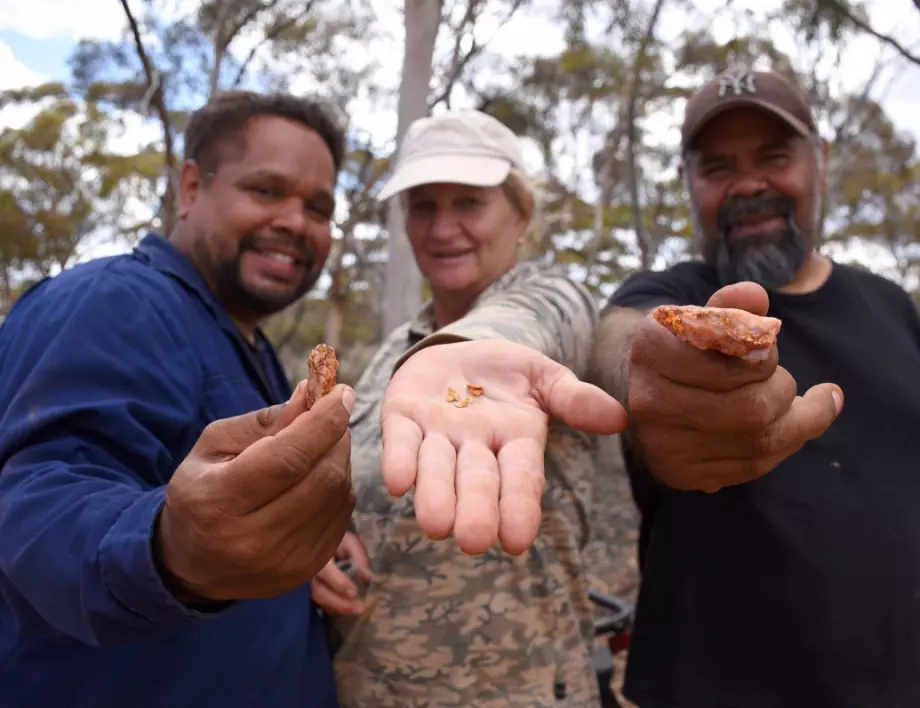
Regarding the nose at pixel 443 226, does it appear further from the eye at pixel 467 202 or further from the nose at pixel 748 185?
the nose at pixel 748 185

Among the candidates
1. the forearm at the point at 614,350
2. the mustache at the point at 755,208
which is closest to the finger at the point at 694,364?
the forearm at the point at 614,350

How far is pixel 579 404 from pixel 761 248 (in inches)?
43.9

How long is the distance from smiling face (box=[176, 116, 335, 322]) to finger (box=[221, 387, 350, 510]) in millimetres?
1245

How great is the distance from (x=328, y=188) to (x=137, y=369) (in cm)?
115

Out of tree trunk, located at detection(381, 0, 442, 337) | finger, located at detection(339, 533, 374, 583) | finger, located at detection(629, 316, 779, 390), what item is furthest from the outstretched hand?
tree trunk, located at detection(381, 0, 442, 337)

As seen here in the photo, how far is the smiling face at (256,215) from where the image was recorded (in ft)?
6.91

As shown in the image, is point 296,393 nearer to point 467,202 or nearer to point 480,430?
point 480,430

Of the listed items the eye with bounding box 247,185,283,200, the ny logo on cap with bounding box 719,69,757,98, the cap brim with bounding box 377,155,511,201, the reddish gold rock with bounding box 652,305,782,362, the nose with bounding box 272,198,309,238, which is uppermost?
the ny logo on cap with bounding box 719,69,757,98

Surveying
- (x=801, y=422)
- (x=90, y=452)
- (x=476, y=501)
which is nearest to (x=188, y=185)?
(x=90, y=452)

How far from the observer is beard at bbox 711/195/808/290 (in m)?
1.95

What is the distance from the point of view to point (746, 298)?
1101 mm

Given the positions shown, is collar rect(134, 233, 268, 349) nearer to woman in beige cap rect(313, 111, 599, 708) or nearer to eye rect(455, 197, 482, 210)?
woman in beige cap rect(313, 111, 599, 708)

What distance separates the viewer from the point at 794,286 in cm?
196

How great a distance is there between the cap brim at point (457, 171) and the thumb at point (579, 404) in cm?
100
